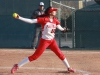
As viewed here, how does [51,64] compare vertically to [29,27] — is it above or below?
below

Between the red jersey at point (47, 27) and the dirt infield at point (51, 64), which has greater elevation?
the red jersey at point (47, 27)

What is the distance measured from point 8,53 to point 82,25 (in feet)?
14.1

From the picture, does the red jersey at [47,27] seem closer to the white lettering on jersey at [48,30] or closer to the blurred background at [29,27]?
the white lettering on jersey at [48,30]

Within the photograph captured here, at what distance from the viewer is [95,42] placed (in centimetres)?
1827

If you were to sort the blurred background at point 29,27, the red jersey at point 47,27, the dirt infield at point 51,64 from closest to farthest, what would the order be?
the red jersey at point 47,27 < the dirt infield at point 51,64 < the blurred background at point 29,27

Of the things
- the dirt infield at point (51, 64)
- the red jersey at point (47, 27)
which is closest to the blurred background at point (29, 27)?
the dirt infield at point (51, 64)

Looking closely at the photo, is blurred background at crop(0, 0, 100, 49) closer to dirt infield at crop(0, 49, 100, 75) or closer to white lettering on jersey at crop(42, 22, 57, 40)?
dirt infield at crop(0, 49, 100, 75)

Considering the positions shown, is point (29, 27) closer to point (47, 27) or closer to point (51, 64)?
point (51, 64)

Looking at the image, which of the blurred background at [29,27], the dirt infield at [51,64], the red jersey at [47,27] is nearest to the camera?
the red jersey at [47,27]

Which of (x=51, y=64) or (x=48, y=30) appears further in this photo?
(x=51, y=64)

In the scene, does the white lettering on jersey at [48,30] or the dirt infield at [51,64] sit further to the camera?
the dirt infield at [51,64]

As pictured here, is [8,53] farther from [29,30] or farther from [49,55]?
[29,30]

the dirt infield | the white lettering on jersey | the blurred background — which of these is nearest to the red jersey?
the white lettering on jersey

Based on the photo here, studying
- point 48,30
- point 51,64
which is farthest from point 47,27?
point 51,64
